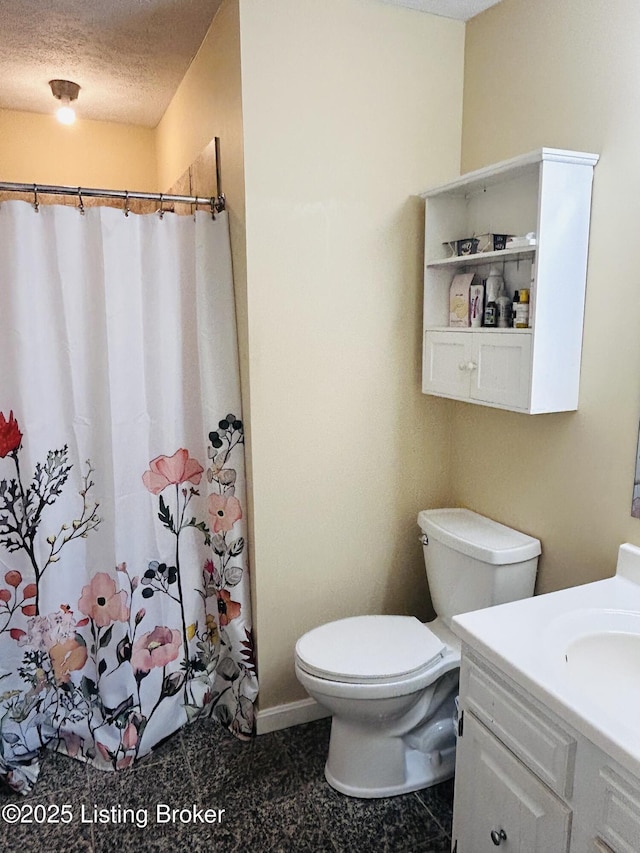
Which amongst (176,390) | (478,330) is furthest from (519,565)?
(176,390)

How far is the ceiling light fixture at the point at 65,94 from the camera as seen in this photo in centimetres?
263

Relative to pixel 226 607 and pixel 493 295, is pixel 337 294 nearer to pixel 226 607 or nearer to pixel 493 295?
pixel 493 295

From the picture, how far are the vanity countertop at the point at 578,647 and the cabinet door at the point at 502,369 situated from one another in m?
0.50

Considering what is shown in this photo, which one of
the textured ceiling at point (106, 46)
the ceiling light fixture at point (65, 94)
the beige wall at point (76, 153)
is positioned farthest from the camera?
the beige wall at point (76, 153)

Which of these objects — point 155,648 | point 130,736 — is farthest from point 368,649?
point 130,736

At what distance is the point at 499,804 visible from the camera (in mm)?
1322

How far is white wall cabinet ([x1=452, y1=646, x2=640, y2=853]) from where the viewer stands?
1047 millimetres

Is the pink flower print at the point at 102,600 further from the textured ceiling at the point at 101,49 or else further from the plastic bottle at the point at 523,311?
the textured ceiling at the point at 101,49

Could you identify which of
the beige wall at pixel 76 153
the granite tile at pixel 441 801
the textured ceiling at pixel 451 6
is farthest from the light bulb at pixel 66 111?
the granite tile at pixel 441 801

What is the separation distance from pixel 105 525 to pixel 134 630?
38 centimetres

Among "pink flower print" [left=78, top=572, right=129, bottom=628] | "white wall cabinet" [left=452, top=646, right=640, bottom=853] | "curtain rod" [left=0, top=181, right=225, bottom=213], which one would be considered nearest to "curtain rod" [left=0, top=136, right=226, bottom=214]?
"curtain rod" [left=0, top=181, right=225, bottom=213]

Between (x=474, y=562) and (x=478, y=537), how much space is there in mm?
83

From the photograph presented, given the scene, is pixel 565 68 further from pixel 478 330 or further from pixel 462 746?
pixel 462 746

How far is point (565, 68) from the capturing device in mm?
1716
